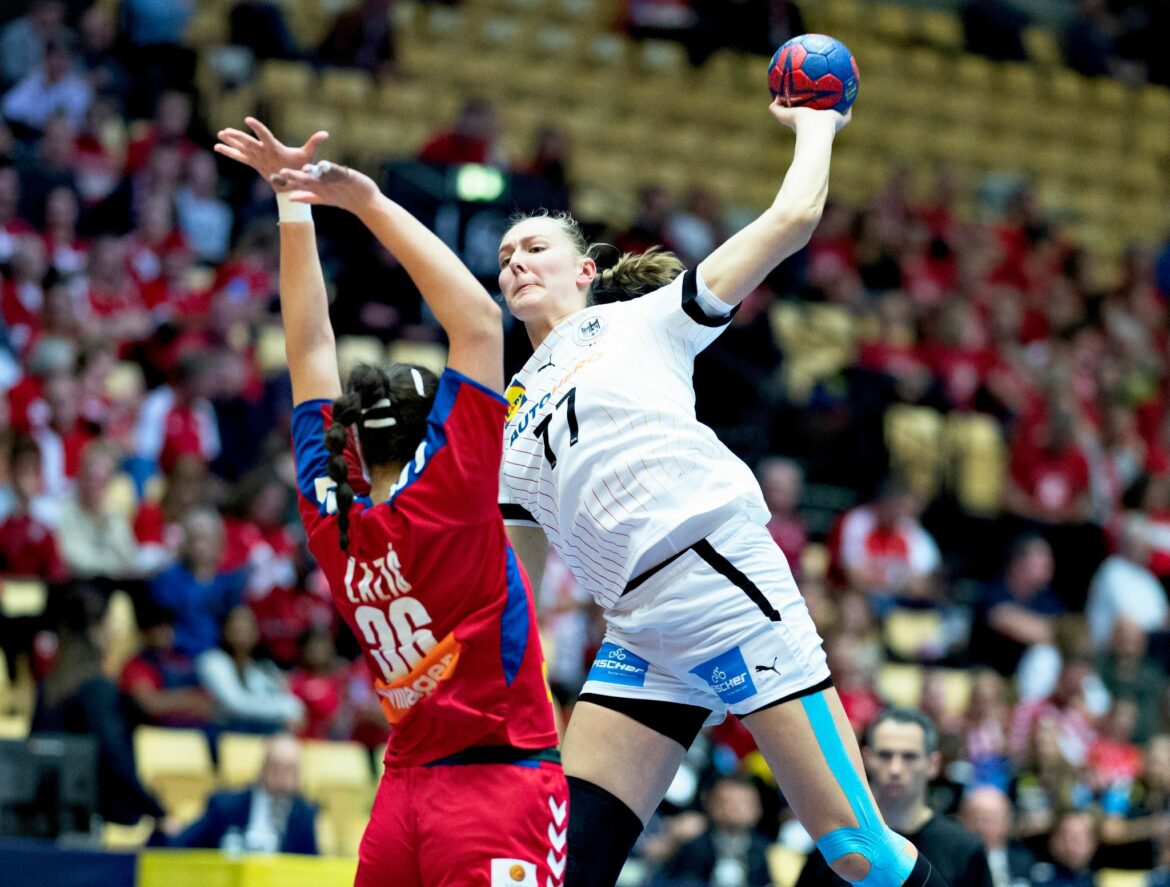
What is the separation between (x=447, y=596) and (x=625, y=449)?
995 millimetres

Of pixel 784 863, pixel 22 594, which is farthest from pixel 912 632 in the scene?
pixel 22 594

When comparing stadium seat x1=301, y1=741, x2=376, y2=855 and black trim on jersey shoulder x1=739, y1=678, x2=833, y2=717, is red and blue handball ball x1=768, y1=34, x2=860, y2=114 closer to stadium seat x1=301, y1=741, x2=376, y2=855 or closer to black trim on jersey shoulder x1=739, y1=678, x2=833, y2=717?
black trim on jersey shoulder x1=739, y1=678, x2=833, y2=717

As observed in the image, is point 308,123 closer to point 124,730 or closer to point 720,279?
point 124,730

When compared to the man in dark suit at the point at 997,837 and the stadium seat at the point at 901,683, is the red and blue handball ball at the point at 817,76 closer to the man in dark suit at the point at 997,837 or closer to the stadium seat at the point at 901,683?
the man in dark suit at the point at 997,837

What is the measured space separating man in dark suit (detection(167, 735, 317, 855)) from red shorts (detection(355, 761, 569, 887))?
15.8 ft

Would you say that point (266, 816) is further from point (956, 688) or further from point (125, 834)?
point (956, 688)

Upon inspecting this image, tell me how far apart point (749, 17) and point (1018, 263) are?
3.57m

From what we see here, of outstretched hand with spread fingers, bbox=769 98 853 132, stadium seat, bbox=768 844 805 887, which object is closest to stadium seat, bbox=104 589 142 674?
stadium seat, bbox=768 844 805 887

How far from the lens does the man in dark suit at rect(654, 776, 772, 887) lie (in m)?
9.13

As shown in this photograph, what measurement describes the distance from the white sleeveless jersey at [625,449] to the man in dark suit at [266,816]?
13.5ft

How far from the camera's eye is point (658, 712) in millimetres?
4840

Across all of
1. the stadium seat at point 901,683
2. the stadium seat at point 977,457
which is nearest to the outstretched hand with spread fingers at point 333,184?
the stadium seat at point 901,683

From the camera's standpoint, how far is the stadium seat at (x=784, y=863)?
946cm

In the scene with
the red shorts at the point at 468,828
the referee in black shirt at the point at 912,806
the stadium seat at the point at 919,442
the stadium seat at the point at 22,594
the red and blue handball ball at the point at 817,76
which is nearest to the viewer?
the red shorts at the point at 468,828
